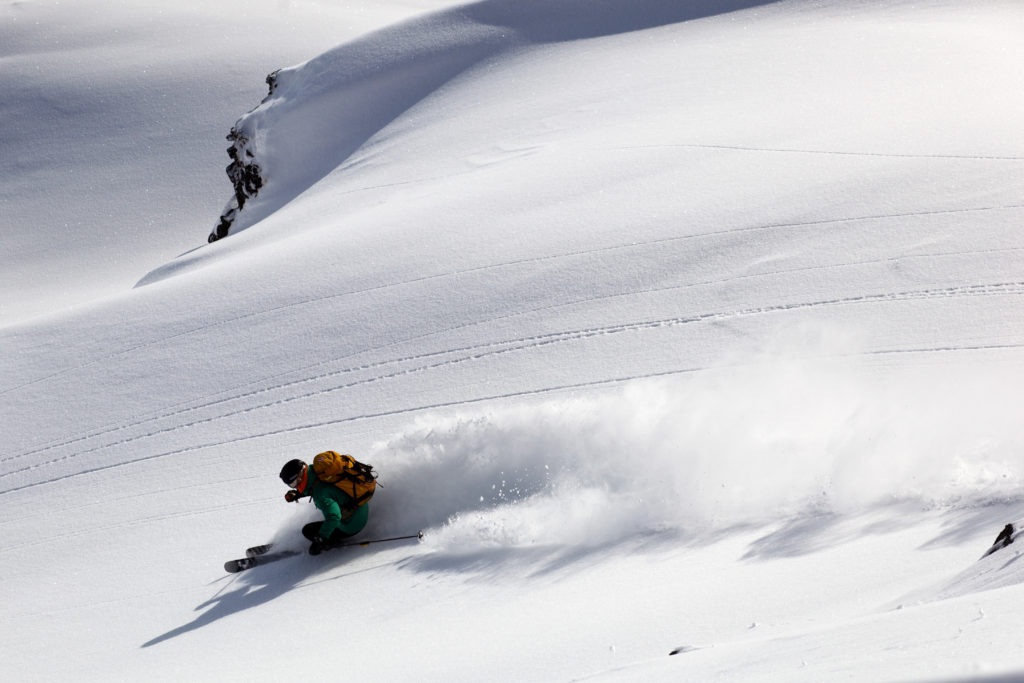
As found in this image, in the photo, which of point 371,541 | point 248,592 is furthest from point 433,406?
point 248,592

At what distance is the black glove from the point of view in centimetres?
680

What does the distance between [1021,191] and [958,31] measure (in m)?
7.45

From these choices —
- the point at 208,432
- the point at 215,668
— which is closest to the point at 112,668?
the point at 215,668

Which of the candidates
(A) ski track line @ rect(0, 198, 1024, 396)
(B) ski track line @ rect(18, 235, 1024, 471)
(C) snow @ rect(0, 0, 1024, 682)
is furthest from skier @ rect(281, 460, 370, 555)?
(A) ski track line @ rect(0, 198, 1024, 396)

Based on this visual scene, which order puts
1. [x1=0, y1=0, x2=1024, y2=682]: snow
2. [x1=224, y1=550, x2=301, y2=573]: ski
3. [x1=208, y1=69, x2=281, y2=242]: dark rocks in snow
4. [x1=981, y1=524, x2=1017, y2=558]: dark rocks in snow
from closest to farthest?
[x1=981, y1=524, x2=1017, y2=558]: dark rocks in snow
[x1=0, y1=0, x2=1024, y2=682]: snow
[x1=224, y1=550, x2=301, y2=573]: ski
[x1=208, y1=69, x2=281, y2=242]: dark rocks in snow

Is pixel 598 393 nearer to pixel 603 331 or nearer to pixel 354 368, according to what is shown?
pixel 603 331

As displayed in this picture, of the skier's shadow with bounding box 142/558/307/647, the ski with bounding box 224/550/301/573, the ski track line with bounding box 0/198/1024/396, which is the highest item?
the ski track line with bounding box 0/198/1024/396

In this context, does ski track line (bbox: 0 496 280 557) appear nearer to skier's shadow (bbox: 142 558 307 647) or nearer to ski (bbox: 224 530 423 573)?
ski (bbox: 224 530 423 573)

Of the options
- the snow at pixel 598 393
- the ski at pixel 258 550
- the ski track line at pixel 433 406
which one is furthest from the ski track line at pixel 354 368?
the ski at pixel 258 550

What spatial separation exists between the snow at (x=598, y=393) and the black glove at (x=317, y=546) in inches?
6.3

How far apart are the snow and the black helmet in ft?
2.36

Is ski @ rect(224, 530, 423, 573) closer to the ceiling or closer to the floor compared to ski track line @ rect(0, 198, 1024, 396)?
closer to the floor

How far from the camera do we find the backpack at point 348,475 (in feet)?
21.9

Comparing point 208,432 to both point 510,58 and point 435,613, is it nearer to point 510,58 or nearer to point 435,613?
point 435,613
